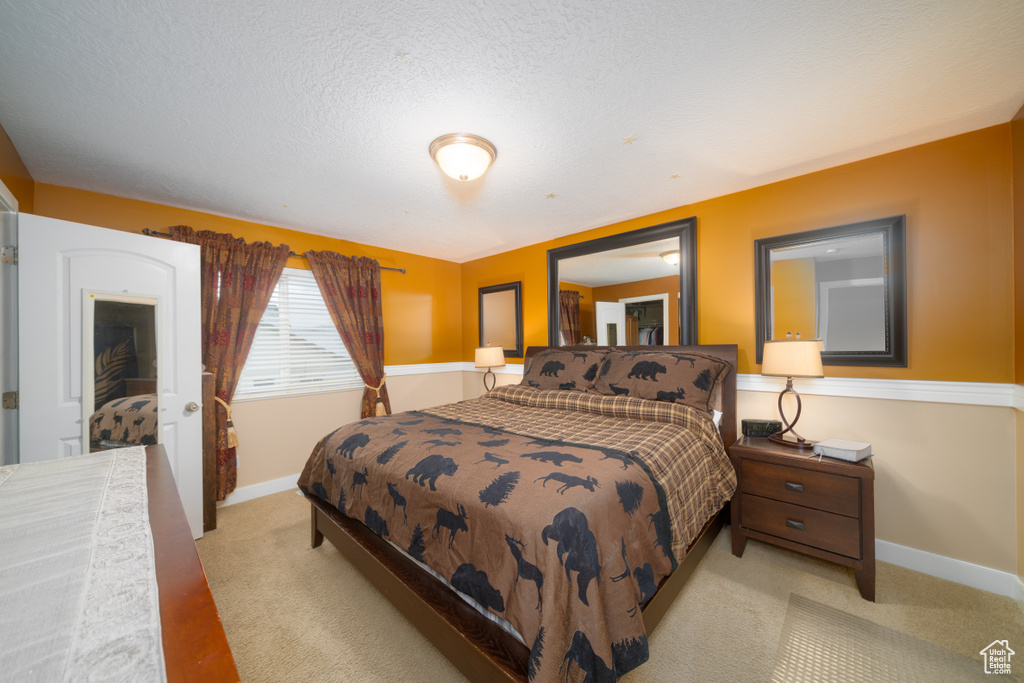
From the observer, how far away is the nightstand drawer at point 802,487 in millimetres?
1973

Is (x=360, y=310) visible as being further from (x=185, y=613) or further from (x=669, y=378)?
(x=185, y=613)

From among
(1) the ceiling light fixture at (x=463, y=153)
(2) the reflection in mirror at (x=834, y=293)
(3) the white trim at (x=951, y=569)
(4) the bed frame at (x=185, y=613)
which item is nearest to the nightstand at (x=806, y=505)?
(3) the white trim at (x=951, y=569)

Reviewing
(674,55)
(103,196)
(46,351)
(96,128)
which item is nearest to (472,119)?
(674,55)

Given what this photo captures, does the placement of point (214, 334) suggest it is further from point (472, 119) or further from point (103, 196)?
point (472, 119)

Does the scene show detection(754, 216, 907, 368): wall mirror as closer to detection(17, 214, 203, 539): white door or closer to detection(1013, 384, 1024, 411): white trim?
detection(1013, 384, 1024, 411): white trim

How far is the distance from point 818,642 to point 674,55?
8.55 feet

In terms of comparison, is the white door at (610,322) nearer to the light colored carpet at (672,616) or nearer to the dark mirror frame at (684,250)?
the dark mirror frame at (684,250)

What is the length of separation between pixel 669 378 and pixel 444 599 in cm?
193

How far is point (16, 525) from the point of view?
0.88 meters

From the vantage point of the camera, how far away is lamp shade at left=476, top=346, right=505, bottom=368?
165 inches

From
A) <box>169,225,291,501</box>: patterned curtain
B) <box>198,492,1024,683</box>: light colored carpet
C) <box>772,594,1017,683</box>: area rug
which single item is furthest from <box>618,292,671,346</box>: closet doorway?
<box>169,225,291,501</box>: patterned curtain

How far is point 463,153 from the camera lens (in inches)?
84.0

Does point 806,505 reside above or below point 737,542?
above

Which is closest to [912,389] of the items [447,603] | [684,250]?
[684,250]
